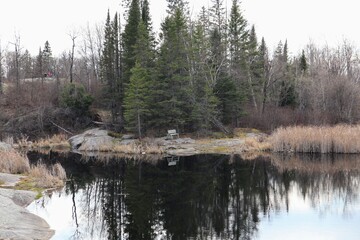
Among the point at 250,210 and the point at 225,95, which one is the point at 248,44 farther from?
the point at 250,210

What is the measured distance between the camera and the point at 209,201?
1583 centimetres

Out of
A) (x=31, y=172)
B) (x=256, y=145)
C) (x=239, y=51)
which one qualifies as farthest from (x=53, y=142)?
(x=239, y=51)

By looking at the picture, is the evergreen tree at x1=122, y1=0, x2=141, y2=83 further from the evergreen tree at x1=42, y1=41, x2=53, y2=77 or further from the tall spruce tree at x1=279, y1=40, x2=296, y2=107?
the evergreen tree at x1=42, y1=41, x2=53, y2=77

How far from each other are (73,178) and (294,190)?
12041 millimetres

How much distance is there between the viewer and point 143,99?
34.0 metres

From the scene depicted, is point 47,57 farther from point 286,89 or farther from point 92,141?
point 286,89

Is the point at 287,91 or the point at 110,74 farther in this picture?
the point at 287,91

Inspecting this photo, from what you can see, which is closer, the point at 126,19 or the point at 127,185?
the point at 127,185

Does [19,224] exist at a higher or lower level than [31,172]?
lower

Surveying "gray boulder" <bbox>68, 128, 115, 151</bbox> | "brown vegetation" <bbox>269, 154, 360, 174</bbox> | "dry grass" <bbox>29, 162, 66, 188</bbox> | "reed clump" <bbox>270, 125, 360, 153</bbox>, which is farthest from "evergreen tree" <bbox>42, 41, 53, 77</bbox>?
"brown vegetation" <bbox>269, 154, 360, 174</bbox>

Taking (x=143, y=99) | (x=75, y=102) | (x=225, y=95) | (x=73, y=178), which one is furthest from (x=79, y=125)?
(x=73, y=178)

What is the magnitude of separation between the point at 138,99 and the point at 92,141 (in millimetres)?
5968

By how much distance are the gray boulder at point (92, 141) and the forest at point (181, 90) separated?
218 cm

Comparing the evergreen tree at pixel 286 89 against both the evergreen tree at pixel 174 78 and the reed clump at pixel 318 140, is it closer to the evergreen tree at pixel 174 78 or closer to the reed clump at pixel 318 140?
the evergreen tree at pixel 174 78
